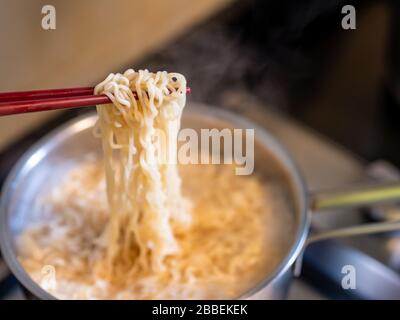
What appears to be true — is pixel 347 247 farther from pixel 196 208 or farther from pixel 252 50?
pixel 252 50

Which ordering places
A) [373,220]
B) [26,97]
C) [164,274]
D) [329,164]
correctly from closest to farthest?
[26,97] < [164,274] < [373,220] < [329,164]

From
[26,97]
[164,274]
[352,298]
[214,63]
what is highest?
[214,63]

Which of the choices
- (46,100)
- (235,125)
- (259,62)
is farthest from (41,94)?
(259,62)

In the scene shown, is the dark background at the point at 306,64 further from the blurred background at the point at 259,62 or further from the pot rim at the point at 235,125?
the pot rim at the point at 235,125
